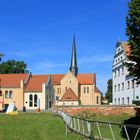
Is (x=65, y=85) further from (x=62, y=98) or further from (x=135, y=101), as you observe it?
(x=135, y=101)

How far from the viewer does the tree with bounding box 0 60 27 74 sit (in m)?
130

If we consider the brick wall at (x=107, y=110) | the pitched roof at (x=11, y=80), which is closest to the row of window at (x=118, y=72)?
the brick wall at (x=107, y=110)

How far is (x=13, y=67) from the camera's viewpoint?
438 feet

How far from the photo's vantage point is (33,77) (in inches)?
4306

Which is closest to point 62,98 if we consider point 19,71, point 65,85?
point 65,85

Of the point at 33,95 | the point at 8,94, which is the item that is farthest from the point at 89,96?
the point at 8,94

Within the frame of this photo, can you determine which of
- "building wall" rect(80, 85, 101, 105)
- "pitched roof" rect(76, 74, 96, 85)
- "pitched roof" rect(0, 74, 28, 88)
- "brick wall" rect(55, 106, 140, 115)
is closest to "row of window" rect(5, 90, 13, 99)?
"pitched roof" rect(0, 74, 28, 88)

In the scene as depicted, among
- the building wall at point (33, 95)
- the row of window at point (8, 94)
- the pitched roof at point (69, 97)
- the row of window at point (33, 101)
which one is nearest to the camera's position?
the building wall at point (33, 95)

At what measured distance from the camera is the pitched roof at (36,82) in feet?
339

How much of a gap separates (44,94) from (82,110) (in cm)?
3140

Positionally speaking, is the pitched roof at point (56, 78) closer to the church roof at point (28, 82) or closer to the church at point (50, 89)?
the church at point (50, 89)

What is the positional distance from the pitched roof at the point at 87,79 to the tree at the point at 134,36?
86.2m

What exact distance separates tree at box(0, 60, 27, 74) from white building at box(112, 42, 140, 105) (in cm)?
4617

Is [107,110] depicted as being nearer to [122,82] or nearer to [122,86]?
[122,86]
